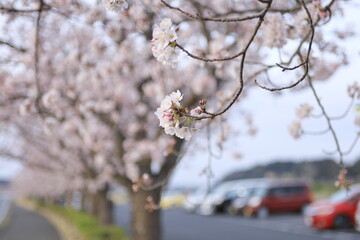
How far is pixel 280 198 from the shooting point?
74.4 feet

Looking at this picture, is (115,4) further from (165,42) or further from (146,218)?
(146,218)

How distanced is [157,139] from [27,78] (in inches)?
122

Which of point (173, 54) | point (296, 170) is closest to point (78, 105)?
point (173, 54)

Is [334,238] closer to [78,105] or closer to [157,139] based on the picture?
[157,139]

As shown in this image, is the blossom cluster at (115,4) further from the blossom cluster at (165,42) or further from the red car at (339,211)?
the red car at (339,211)

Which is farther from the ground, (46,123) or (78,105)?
(78,105)

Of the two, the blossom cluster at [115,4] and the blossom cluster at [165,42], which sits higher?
the blossom cluster at [115,4]

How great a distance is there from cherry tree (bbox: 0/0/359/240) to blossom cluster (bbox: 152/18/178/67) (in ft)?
5.13

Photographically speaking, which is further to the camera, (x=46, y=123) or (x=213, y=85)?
(x=213, y=85)

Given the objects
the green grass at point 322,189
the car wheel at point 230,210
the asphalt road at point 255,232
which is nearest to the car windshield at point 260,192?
the car wheel at point 230,210

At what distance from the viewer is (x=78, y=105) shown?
28.8 ft

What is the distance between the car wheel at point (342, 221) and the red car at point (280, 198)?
26.0 feet

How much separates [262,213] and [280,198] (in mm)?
1206

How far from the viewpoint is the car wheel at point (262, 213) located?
22234 mm
